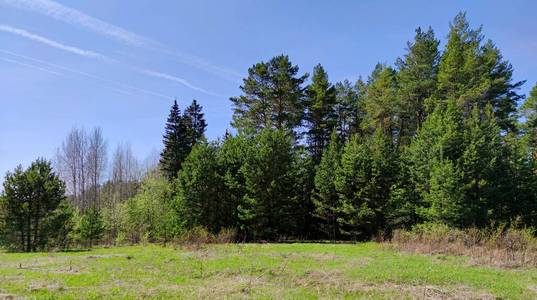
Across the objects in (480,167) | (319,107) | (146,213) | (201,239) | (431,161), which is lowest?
(201,239)

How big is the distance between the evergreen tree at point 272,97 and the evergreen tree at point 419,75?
398 inches

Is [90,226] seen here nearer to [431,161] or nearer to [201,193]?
[201,193]

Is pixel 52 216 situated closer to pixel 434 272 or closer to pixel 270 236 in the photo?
pixel 270 236

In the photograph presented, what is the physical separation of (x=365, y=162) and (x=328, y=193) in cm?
405

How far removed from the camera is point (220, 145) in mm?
32438

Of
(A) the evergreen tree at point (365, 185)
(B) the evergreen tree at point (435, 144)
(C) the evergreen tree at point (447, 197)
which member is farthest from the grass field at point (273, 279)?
(A) the evergreen tree at point (365, 185)

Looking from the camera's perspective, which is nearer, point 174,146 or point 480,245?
point 480,245

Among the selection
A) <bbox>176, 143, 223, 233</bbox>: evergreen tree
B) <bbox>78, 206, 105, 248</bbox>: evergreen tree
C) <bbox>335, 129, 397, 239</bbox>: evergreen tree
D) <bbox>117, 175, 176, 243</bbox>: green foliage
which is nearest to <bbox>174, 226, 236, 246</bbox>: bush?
<bbox>176, 143, 223, 233</bbox>: evergreen tree

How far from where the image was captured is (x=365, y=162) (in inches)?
1107

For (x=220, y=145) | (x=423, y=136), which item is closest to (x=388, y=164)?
(x=423, y=136)

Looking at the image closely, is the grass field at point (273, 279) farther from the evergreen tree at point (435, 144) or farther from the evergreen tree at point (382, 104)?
the evergreen tree at point (382, 104)

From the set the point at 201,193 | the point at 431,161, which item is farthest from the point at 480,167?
the point at 201,193

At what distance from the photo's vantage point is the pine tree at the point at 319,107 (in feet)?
119

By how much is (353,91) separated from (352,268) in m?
33.0
